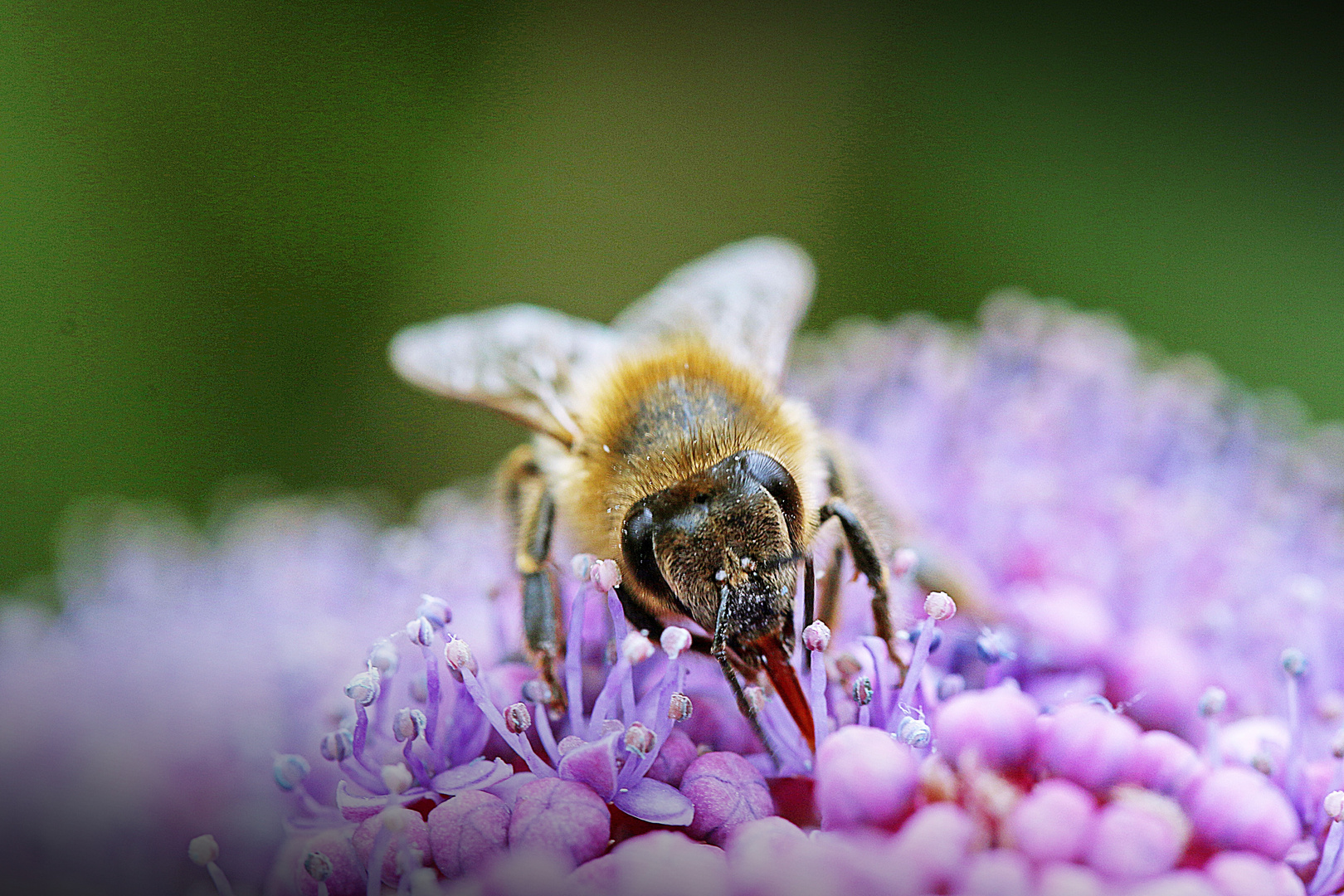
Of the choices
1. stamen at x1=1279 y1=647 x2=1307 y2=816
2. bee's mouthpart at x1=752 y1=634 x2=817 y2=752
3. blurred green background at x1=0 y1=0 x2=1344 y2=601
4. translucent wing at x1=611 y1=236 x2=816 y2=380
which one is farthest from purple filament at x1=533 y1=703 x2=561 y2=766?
blurred green background at x1=0 y1=0 x2=1344 y2=601

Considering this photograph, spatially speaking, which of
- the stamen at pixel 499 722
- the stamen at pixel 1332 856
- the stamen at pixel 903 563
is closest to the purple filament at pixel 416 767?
the stamen at pixel 499 722

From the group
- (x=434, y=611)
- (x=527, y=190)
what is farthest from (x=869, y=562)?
(x=527, y=190)

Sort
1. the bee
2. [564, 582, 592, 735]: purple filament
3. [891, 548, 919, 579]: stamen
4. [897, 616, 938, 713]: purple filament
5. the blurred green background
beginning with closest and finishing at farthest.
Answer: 1. the bee
2. [897, 616, 938, 713]: purple filament
3. [564, 582, 592, 735]: purple filament
4. [891, 548, 919, 579]: stamen
5. the blurred green background

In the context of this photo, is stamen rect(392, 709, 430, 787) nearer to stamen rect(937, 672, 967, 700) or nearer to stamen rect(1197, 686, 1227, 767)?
stamen rect(937, 672, 967, 700)

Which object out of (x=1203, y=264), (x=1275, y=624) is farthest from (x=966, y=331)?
(x=1275, y=624)

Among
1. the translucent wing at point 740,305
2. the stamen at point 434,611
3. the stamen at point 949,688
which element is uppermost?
the translucent wing at point 740,305

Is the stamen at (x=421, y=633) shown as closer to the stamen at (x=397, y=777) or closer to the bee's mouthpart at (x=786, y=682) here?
the stamen at (x=397, y=777)
